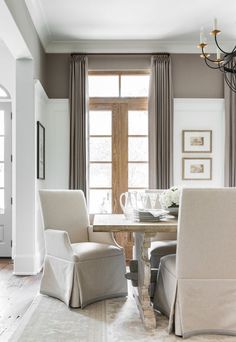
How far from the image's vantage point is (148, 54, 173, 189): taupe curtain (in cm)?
564

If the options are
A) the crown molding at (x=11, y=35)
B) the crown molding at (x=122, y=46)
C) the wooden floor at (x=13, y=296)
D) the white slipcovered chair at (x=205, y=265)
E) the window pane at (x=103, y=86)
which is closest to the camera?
the white slipcovered chair at (x=205, y=265)

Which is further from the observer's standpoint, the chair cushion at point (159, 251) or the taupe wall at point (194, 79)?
the taupe wall at point (194, 79)

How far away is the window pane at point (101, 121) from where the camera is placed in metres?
5.83

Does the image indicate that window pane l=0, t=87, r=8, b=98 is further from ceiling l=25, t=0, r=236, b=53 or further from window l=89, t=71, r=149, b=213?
window l=89, t=71, r=149, b=213

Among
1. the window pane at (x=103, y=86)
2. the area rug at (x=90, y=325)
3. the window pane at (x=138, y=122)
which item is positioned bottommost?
the area rug at (x=90, y=325)

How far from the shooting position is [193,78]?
19.1 ft

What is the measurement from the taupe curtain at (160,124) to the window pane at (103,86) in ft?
1.71

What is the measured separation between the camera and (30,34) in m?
4.55

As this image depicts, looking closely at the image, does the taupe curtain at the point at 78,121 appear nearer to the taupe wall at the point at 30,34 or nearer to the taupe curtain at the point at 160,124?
the taupe wall at the point at 30,34

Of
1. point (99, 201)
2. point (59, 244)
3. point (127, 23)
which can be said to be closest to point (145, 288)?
point (59, 244)

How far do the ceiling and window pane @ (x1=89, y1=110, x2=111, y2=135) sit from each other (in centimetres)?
87

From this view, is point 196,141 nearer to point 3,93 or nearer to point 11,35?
point 3,93

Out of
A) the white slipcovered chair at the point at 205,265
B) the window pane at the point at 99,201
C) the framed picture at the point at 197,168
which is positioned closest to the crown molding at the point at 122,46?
the framed picture at the point at 197,168

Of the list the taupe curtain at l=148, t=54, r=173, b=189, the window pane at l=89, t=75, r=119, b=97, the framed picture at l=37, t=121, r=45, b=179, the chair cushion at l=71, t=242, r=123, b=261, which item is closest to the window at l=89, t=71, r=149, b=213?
the window pane at l=89, t=75, r=119, b=97
